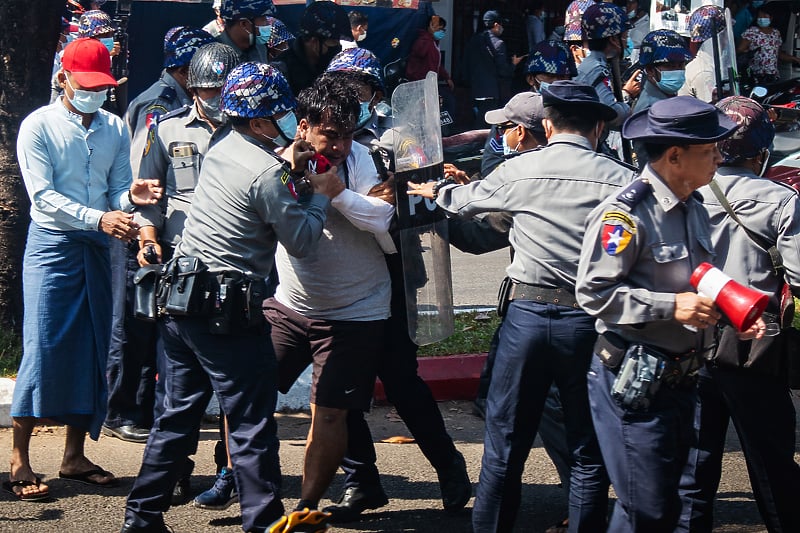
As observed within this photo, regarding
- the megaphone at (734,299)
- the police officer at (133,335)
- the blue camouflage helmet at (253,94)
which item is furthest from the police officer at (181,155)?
the megaphone at (734,299)

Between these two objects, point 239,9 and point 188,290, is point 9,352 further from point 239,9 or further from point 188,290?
point 188,290

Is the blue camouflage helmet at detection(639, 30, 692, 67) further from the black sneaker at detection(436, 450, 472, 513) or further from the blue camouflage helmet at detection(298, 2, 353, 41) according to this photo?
the black sneaker at detection(436, 450, 472, 513)

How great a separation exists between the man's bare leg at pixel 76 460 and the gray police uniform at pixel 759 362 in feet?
8.29

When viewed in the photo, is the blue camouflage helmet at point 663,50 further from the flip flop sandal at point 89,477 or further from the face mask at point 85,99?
the flip flop sandal at point 89,477

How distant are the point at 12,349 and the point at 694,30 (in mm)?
6034

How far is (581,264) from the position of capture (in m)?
3.62

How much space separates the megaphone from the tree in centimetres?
434

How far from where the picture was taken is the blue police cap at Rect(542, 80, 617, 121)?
4.11m

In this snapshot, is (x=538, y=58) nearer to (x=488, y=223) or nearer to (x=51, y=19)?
(x=488, y=223)

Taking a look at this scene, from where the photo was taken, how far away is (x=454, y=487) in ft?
16.0

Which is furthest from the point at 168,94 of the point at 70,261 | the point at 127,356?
the point at 127,356

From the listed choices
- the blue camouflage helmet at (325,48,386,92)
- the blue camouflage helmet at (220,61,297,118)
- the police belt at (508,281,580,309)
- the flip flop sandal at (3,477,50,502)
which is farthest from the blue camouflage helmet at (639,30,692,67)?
the flip flop sandal at (3,477,50,502)

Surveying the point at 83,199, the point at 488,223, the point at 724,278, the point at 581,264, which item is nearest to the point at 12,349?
the point at 83,199

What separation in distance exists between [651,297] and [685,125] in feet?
1.80
